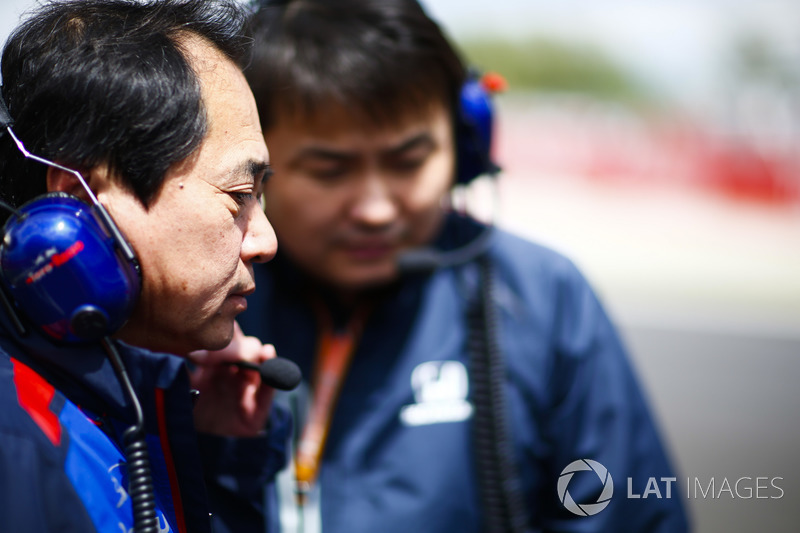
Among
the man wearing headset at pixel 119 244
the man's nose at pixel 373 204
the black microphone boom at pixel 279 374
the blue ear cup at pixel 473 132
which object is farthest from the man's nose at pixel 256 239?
the blue ear cup at pixel 473 132

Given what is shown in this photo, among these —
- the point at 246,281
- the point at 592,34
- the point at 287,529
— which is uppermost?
the point at 246,281

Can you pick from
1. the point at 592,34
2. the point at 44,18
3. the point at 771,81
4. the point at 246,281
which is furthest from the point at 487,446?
the point at 592,34

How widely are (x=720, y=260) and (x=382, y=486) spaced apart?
30.3ft

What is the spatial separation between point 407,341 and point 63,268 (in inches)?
38.6

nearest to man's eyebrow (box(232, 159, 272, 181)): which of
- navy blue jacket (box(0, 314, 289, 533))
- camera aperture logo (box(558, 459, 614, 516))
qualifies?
navy blue jacket (box(0, 314, 289, 533))

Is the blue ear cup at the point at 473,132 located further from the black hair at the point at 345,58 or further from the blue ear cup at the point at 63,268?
the blue ear cup at the point at 63,268

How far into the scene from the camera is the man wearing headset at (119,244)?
870 millimetres

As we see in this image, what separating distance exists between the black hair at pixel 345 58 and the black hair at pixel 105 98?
667mm

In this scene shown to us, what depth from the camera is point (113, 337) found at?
3.38ft

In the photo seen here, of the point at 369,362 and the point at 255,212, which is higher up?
the point at 255,212

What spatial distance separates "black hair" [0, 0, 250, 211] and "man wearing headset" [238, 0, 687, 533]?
0.67 meters

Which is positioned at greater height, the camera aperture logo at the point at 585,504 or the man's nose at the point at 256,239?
the man's nose at the point at 256,239

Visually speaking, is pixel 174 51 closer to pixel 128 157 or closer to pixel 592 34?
pixel 128 157

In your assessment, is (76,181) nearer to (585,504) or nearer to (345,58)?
(345,58)
